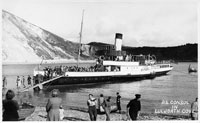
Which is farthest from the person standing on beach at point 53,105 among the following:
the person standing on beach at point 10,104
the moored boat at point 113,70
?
the moored boat at point 113,70

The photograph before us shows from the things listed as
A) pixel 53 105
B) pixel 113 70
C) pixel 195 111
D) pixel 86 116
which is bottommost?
pixel 86 116

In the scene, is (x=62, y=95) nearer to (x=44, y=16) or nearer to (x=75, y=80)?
(x=75, y=80)

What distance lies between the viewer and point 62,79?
1667cm

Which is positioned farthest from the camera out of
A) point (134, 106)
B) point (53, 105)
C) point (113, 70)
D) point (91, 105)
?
point (113, 70)

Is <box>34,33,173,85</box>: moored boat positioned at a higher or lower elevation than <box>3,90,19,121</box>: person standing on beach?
higher

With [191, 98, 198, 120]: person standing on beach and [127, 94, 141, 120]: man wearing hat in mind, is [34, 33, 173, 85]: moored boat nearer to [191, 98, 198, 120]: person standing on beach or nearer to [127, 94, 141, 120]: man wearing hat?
[191, 98, 198, 120]: person standing on beach

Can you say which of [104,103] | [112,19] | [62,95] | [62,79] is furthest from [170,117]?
[62,79]

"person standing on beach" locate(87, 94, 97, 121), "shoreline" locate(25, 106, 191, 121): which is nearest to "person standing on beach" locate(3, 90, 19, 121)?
"person standing on beach" locate(87, 94, 97, 121)

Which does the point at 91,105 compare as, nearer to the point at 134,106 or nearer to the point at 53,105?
the point at 134,106

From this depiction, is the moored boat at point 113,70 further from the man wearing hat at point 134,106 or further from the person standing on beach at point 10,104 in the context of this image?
the person standing on beach at point 10,104

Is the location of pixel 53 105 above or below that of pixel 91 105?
above

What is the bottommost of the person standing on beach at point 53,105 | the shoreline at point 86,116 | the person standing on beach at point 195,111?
the shoreline at point 86,116

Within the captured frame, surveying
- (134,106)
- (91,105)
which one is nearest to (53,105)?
(91,105)

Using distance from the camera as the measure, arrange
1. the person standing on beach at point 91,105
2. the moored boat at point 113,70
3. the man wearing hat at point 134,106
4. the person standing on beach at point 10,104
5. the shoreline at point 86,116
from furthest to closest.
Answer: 1. the moored boat at point 113,70
2. the shoreline at point 86,116
3. the person standing on beach at point 91,105
4. the man wearing hat at point 134,106
5. the person standing on beach at point 10,104
